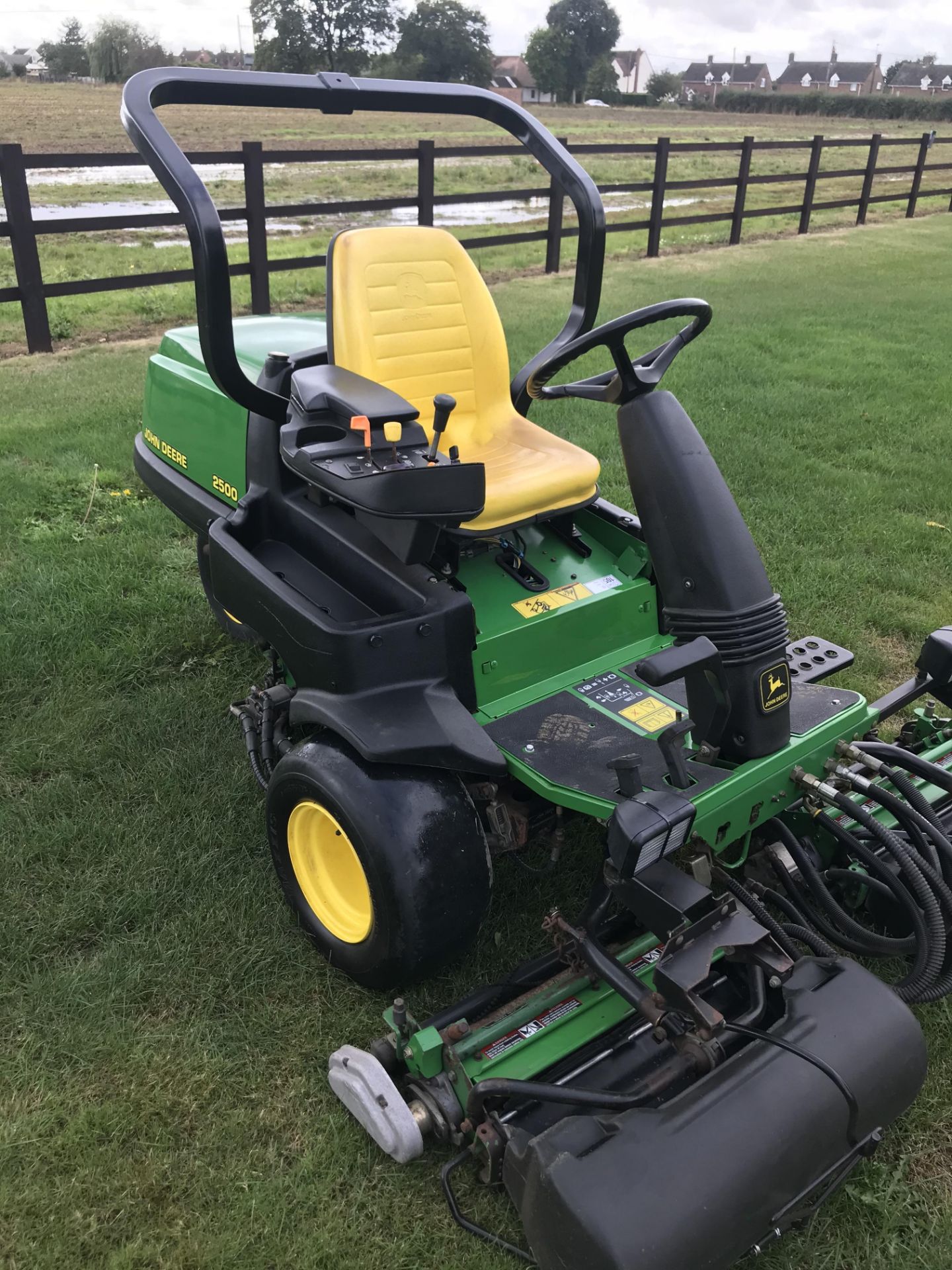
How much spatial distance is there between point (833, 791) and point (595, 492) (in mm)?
936

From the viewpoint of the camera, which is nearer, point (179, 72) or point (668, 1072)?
point (668, 1072)

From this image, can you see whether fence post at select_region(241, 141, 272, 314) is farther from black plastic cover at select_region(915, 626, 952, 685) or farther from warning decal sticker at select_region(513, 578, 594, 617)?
black plastic cover at select_region(915, 626, 952, 685)

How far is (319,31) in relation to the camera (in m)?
37.8

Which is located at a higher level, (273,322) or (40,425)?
(273,322)

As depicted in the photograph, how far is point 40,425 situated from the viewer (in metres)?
4.96

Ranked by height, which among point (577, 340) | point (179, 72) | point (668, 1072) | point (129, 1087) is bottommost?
point (129, 1087)

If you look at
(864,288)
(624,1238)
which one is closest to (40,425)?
(624,1238)

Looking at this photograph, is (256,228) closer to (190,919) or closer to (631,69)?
(190,919)

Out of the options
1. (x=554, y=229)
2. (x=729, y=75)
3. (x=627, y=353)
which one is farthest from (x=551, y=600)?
(x=729, y=75)

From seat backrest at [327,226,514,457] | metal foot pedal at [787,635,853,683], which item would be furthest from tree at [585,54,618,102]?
metal foot pedal at [787,635,853,683]

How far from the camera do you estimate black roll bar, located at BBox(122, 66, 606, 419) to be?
82.8 inches

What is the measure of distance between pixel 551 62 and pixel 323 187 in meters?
48.7

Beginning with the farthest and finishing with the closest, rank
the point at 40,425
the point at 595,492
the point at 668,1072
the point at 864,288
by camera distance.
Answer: the point at 864,288 → the point at 40,425 → the point at 595,492 → the point at 668,1072

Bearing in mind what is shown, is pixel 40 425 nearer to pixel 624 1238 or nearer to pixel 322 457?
pixel 322 457
